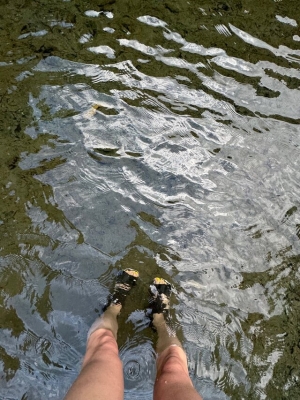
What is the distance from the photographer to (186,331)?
355 centimetres

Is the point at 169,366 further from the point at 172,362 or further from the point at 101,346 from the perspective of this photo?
the point at 101,346

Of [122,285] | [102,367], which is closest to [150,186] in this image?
[122,285]

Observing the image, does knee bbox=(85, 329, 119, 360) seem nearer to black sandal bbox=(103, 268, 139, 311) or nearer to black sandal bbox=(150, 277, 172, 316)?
black sandal bbox=(103, 268, 139, 311)

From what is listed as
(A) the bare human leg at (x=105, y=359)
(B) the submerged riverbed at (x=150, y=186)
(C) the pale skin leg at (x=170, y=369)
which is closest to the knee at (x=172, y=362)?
(C) the pale skin leg at (x=170, y=369)

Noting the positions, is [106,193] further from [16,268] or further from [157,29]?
[157,29]

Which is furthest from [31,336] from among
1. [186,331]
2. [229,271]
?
[229,271]

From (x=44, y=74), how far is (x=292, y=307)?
13.4 ft

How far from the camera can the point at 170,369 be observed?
286 centimetres

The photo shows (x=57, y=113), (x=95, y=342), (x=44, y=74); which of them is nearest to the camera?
(x=95, y=342)

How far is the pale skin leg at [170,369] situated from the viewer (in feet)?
8.10

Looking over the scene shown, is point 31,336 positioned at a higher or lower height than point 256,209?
lower

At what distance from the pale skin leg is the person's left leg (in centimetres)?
31

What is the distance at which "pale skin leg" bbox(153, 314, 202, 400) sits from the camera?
97.2 inches

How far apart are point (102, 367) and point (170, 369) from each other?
586 mm
